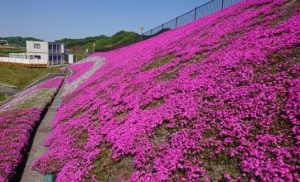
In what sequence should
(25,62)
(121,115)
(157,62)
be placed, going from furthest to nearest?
(25,62) < (157,62) < (121,115)

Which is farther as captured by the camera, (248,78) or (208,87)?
(208,87)

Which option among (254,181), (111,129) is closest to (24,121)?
(111,129)

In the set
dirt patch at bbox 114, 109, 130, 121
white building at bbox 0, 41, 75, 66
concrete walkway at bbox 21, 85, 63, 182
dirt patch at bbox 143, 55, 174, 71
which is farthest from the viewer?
white building at bbox 0, 41, 75, 66

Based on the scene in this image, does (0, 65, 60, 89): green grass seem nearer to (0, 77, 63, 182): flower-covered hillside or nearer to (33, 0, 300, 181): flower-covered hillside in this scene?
(0, 77, 63, 182): flower-covered hillside

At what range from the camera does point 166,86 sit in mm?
14773

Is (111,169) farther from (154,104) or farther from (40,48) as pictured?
(40,48)

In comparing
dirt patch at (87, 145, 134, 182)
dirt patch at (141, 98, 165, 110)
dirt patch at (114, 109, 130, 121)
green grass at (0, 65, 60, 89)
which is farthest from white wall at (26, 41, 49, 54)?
dirt patch at (87, 145, 134, 182)

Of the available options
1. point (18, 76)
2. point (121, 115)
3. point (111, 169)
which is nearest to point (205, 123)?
point (111, 169)

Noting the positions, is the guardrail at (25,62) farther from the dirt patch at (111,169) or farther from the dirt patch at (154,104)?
the dirt patch at (111,169)

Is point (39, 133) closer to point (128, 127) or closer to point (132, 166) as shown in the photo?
point (128, 127)

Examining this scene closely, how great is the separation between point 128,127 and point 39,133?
30.4ft

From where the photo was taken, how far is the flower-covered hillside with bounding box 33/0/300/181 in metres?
8.16

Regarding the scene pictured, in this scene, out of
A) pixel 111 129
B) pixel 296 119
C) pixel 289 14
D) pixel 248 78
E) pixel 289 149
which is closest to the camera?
pixel 289 149

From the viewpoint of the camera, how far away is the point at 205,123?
396 inches
